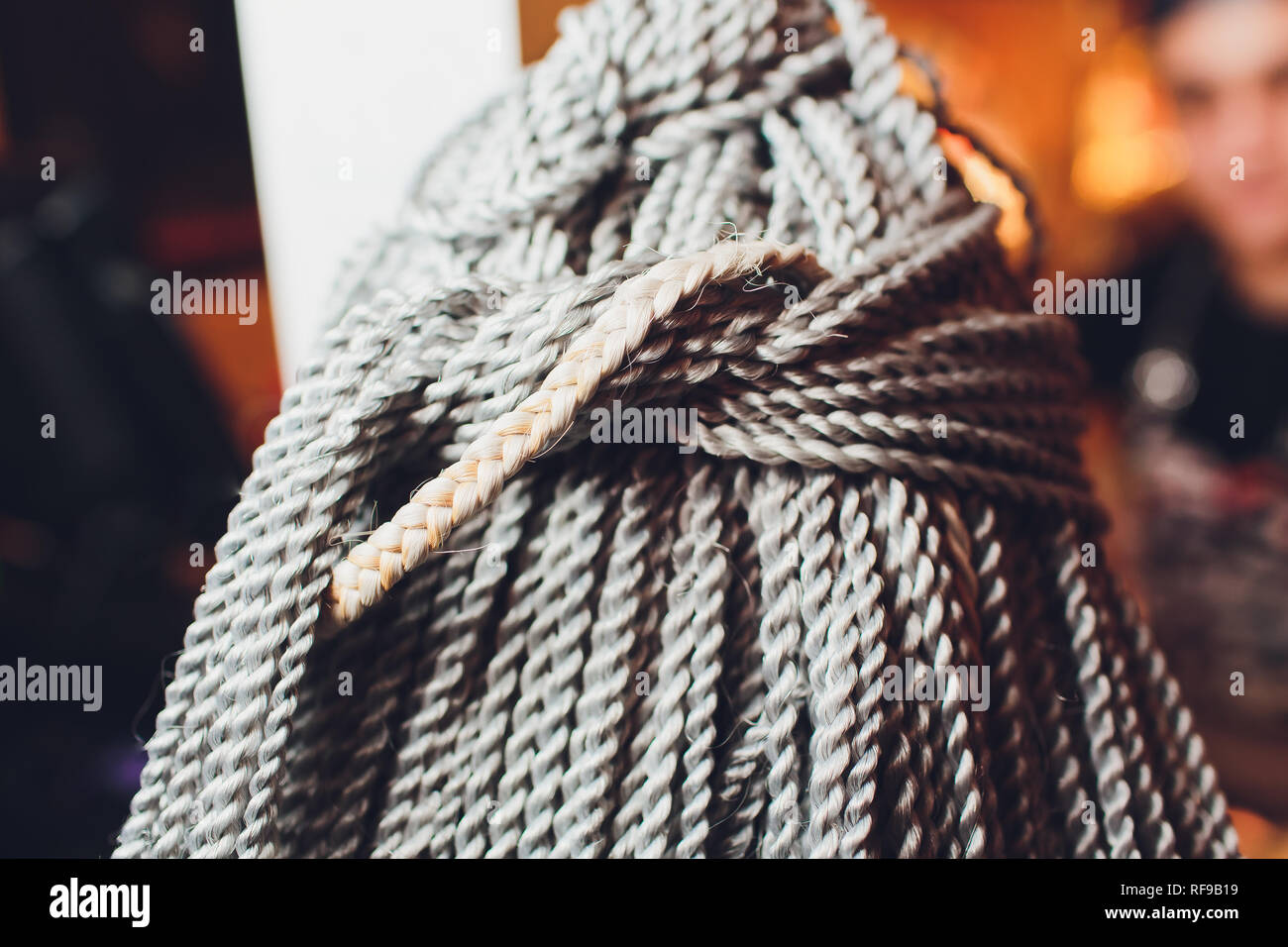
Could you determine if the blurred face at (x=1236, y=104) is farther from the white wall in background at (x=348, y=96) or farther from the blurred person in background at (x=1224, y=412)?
the white wall in background at (x=348, y=96)

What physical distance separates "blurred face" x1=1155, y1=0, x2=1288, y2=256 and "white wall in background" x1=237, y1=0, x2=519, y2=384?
3.34 ft

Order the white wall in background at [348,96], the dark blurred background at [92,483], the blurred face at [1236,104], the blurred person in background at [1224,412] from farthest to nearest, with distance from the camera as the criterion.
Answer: the blurred face at [1236,104] < the blurred person in background at [1224,412] < the dark blurred background at [92,483] < the white wall in background at [348,96]

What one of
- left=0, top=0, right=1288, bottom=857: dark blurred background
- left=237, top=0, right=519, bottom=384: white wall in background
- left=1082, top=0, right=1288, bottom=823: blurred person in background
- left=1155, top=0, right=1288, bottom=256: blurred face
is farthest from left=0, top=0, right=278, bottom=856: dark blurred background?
left=1155, top=0, right=1288, bottom=256: blurred face

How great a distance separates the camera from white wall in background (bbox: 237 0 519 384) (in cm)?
41

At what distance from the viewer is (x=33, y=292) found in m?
0.91

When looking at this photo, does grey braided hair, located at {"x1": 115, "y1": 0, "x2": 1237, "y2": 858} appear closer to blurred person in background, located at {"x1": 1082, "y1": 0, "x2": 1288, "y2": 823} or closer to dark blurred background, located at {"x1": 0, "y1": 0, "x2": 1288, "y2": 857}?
dark blurred background, located at {"x1": 0, "y1": 0, "x2": 1288, "y2": 857}

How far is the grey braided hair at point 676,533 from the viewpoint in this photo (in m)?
0.28

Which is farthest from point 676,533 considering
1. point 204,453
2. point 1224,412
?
point 1224,412

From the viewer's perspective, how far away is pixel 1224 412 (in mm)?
1040

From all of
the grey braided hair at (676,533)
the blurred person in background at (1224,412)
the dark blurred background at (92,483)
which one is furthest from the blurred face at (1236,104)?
the dark blurred background at (92,483)

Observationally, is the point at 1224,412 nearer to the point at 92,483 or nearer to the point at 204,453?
the point at 204,453

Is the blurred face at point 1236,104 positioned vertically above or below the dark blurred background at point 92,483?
above

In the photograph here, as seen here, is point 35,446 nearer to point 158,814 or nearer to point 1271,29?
point 158,814

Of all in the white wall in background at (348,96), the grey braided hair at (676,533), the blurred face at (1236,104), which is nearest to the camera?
the grey braided hair at (676,533)
